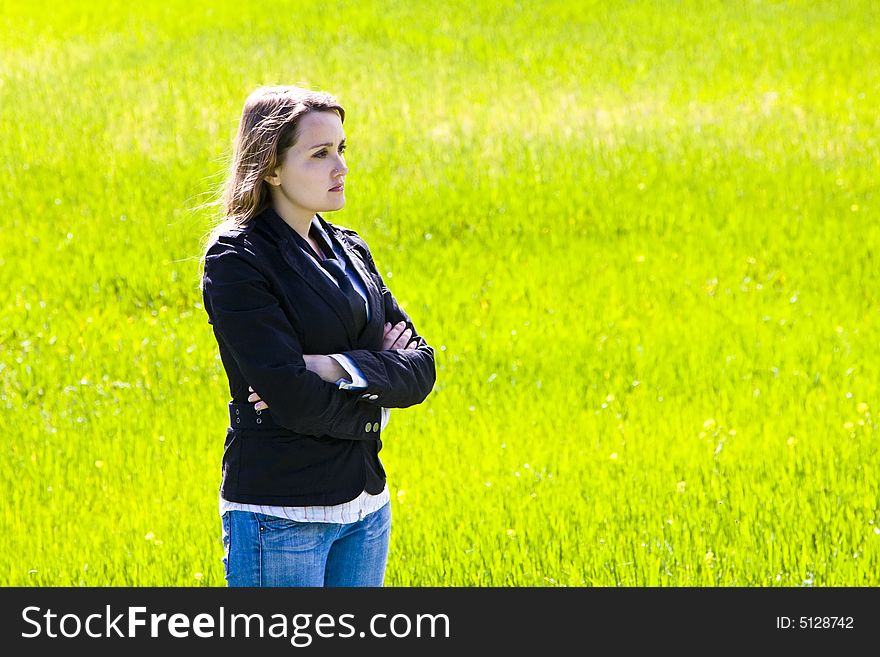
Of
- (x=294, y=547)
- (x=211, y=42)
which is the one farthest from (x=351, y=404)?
(x=211, y=42)

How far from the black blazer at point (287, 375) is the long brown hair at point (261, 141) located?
69 millimetres

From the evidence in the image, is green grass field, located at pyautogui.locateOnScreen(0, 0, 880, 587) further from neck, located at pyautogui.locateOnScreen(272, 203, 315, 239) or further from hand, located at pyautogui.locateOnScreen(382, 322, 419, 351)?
neck, located at pyautogui.locateOnScreen(272, 203, 315, 239)

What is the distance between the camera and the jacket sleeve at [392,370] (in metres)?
3.62

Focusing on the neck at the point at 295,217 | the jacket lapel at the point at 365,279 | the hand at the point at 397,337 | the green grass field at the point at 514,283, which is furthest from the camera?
the green grass field at the point at 514,283

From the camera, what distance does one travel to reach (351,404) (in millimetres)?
3584

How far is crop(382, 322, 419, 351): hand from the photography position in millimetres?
3906

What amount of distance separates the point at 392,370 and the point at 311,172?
69 centimetres

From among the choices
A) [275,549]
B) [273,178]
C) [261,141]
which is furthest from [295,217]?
[275,549]

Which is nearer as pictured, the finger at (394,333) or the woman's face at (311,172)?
the woman's face at (311,172)

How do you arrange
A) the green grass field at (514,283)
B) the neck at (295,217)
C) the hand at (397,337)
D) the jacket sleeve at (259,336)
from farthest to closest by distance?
the green grass field at (514,283) < the hand at (397,337) < the neck at (295,217) < the jacket sleeve at (259,336)

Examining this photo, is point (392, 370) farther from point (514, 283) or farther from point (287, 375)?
point (514, 283)

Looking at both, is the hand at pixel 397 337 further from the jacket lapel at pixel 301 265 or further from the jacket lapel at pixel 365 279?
the jacket lapel at pixel 301 265

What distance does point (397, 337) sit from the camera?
392 centimetres

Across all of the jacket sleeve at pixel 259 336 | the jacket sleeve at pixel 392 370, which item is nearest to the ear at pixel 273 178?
the jacket sleeve at pixel 259 336
